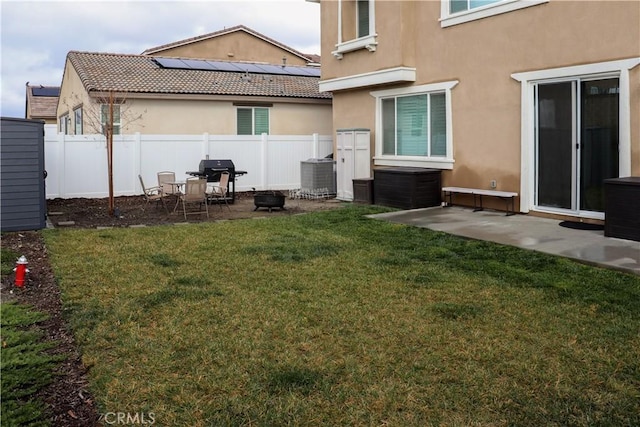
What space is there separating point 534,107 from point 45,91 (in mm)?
40835

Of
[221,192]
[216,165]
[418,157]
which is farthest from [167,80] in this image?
[418,157]

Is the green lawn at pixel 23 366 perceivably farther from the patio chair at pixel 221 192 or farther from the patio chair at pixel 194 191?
the patio chair at pixel 221 192

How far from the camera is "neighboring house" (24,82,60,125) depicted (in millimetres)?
37125

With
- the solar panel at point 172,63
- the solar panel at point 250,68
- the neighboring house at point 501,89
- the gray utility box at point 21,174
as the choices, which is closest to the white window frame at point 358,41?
the neighboring house at point 501,89

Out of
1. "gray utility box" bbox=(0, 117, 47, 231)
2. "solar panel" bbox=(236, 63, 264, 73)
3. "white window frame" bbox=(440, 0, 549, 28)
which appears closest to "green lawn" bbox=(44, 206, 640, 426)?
"gray utility box" bbox=(0, 117, 47, 231)

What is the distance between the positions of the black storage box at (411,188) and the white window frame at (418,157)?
1.17 feet

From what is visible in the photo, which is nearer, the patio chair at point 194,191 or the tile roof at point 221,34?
the patio chair at point 194,191

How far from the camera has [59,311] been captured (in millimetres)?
5719

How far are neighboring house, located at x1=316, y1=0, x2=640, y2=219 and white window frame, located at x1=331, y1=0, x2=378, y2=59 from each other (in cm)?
3

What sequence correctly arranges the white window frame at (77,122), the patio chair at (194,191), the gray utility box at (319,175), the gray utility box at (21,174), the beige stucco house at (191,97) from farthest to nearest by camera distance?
the white window frame at (77,122)
the beige stucco house at (191,97)
the gray utility box at (319,175)
the patio chair at (194,191)
the gray utility box at (21,174)

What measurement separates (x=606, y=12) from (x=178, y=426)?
9.21 meters

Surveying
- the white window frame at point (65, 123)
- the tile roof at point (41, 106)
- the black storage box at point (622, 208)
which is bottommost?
the black storage box at point (622, 208)

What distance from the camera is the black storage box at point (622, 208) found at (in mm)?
8115

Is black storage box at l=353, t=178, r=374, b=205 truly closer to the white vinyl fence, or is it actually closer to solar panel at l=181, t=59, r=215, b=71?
the white vinyl fence
